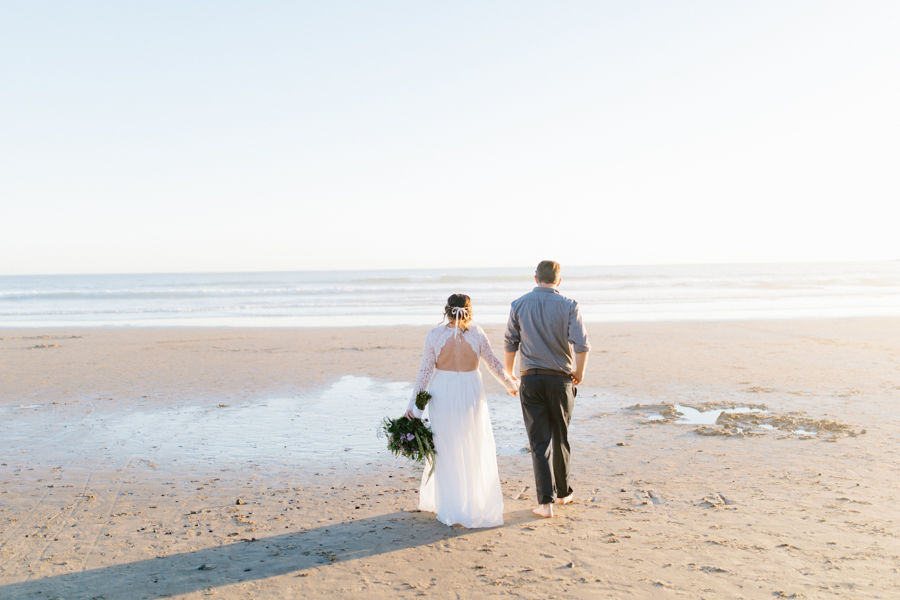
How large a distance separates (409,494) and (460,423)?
3.75ft

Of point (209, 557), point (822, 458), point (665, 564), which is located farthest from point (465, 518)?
point (822, 458)

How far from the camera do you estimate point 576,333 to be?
468 centimetres

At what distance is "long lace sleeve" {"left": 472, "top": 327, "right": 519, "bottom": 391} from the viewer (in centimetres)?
470

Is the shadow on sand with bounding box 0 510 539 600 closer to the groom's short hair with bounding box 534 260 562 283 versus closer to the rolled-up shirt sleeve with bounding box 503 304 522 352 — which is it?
the rolled-up shirt sleeve with bounding box 503 304 522 352

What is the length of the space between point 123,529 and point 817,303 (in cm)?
3164

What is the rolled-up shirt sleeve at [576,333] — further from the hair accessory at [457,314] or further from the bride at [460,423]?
the hair accessory at [457,314]

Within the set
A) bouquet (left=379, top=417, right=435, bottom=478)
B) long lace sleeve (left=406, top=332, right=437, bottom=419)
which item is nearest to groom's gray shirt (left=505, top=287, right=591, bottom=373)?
long lace sleeve (left=406, top=332, right=437, bottom=419)

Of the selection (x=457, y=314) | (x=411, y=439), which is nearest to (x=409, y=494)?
(x=411, y=439)

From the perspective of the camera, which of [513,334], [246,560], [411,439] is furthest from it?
[513,334]

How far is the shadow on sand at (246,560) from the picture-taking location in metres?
3.63

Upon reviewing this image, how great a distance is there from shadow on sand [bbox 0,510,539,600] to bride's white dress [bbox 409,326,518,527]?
0.18 meters

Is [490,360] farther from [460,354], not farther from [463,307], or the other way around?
[463,307]

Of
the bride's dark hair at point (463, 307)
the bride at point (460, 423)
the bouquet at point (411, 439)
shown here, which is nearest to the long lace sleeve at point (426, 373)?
the bride at point (460, 423)

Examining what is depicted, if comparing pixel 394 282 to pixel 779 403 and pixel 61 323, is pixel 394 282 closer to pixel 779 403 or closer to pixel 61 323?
pixel 61 323
